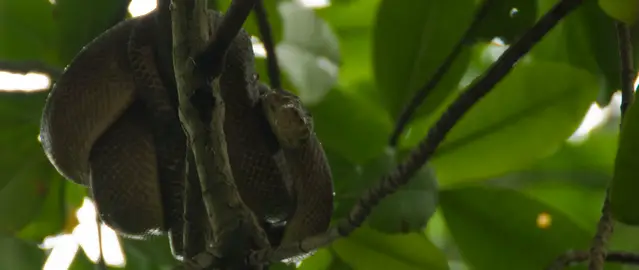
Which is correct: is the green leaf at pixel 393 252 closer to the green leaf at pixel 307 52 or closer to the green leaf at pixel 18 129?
the green leaf at pixel 307 52

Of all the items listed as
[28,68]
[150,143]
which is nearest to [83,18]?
[28,68]

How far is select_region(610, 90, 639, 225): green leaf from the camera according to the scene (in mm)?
503

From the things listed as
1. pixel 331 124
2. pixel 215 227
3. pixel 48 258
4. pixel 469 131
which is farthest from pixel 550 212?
pixel 48 258

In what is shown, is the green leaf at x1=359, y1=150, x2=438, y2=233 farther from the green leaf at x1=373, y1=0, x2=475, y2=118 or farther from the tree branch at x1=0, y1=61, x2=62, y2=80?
the tree branch at x1=0, y1=61, x2=62, y2=80

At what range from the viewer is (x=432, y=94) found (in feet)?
2.64

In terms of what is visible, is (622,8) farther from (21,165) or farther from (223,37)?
(21,165)

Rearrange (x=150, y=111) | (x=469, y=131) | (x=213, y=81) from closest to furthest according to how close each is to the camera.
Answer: (x=213, y=81) → (x=150, y=111) → (x=469, y=131)

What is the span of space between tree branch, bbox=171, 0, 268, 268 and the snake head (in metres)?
Result: 0.05

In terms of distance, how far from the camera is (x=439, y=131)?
487 millimetres

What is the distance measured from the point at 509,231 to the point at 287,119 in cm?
32

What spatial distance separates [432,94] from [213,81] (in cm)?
34

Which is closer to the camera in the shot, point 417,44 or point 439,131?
point 439,131

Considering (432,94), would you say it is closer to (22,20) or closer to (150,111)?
(150,111)

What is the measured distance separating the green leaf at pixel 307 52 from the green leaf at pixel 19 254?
0.97ft
